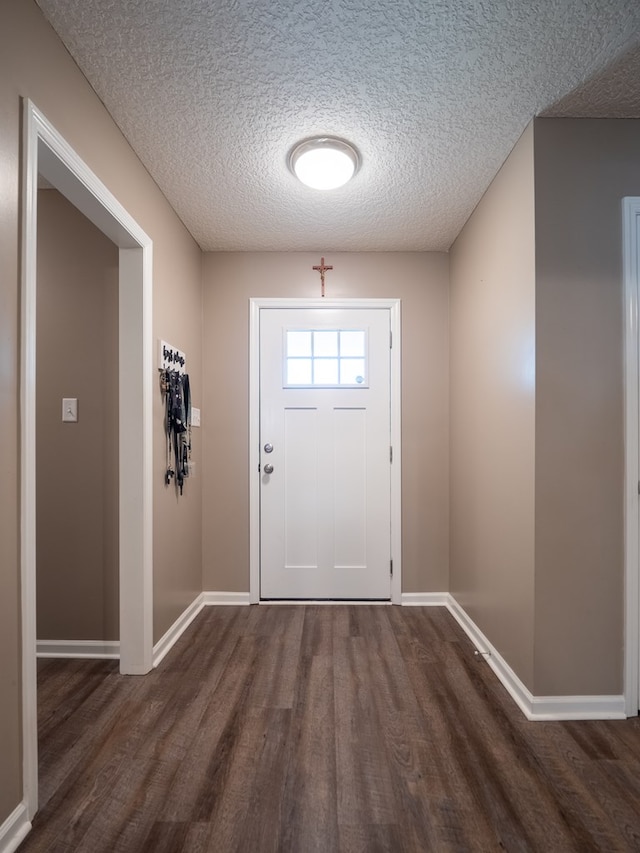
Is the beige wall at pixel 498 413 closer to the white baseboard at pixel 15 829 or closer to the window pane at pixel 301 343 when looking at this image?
the window pane at pixel 301 343

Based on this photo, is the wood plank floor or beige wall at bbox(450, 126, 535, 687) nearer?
the wood plank floor

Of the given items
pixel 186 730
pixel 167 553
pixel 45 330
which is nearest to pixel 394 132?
pixel 45 330

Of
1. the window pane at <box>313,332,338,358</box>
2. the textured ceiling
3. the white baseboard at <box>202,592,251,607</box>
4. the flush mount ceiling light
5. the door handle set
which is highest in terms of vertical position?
the textured ceiling

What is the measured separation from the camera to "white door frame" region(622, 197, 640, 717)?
1770 mm

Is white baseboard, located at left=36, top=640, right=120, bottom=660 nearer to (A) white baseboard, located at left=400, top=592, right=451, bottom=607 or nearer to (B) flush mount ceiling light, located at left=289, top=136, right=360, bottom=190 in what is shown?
(A) white baseboard, located at left=400, top=592, right=451, bottom=607

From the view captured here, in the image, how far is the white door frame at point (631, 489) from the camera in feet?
5.81

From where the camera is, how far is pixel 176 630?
2510 mm

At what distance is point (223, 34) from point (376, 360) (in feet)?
6.38

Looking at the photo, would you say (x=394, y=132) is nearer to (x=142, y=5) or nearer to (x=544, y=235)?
(x=544, y=235)

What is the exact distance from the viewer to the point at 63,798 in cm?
138

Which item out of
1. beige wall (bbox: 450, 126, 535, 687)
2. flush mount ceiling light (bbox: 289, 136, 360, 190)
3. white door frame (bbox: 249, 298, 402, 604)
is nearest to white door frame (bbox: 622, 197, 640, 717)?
beige wall (bbox: 450, 126, 535, 687)

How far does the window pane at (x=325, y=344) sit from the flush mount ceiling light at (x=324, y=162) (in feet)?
3.42

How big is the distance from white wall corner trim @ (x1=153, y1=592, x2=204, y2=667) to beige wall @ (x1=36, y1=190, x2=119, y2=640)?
0.90 feet

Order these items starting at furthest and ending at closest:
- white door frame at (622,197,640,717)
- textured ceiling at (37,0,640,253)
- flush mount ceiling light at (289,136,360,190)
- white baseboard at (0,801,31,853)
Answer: flush mount ceiling light at (289,136,360,190), white door frame at (622,197,640,717), textured ceiling at (37,0,640,253), white baseboard at (0,801,31,853)
